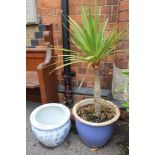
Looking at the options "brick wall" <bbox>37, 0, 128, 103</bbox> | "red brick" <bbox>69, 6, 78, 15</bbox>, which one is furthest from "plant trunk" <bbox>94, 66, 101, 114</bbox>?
"red brick" <bbox>69, 6, 78, 15</bbox>

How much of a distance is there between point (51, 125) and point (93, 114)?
1.26 ft

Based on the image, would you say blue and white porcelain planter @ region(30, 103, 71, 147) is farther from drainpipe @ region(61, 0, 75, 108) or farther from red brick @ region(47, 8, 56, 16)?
red brick @ region(47, 8, 56, 16)

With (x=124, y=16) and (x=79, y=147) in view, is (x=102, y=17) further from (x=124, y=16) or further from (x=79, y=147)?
(x=79, y=147)

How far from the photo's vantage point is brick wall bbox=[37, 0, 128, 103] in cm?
208

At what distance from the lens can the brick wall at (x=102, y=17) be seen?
2076 millimetres

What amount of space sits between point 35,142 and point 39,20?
4.50 ft

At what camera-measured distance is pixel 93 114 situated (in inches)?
74.6

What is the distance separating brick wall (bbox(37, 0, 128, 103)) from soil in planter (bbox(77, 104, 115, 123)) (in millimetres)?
487

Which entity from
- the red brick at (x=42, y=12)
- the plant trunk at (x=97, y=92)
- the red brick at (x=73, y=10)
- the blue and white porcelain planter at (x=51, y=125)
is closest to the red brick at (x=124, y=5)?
the red brick at (x=73, y=10)
